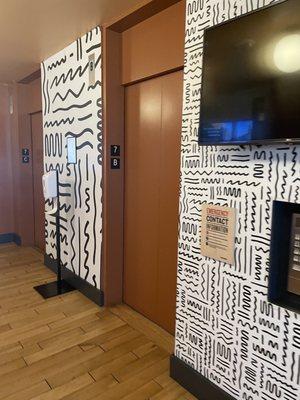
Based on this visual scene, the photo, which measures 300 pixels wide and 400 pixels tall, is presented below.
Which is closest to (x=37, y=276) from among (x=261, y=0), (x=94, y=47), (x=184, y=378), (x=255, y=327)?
(x=184, y=378)

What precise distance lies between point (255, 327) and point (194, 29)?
62.3 inches

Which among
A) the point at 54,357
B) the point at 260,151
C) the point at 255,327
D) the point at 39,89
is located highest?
the point at 39,89

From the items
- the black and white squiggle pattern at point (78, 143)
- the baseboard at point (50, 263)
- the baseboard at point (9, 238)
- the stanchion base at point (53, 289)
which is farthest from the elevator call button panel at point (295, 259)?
the baseboard at point (9, 238)

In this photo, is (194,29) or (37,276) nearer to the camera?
(194,29)

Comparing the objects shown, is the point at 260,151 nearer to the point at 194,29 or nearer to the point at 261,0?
the point at 261,0

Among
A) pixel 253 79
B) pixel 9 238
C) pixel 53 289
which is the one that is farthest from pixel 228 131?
pixel 9 238

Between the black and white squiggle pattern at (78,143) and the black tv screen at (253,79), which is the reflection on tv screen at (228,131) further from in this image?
the black and white squiggle pattern at (78,143)

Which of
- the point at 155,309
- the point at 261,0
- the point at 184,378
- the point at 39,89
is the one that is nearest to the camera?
the point at 261,0

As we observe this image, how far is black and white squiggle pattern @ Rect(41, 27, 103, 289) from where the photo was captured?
2.70 meters

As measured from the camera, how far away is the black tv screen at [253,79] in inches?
45.4

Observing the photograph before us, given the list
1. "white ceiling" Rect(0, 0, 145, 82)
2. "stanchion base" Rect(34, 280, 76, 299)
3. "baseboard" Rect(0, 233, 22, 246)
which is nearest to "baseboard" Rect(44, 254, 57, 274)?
"stanchion base" Rect(34, 280, 76, 299)

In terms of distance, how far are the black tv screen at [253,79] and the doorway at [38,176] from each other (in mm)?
3254

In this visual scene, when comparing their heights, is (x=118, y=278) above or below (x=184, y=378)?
above

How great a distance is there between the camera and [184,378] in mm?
1807
